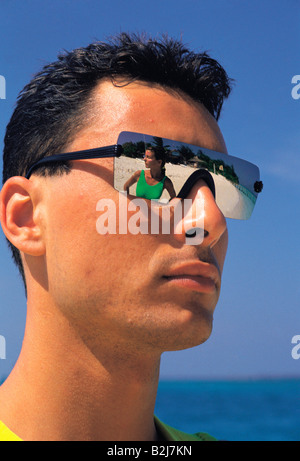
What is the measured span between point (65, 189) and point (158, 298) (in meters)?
0.68

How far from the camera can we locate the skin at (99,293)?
2.09 m

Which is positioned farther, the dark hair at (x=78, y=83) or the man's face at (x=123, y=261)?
the dark hair at (x=78, y=83)

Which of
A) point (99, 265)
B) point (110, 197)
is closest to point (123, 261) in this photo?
point (99, 265)

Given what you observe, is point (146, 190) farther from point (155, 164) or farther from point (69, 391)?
point (69, 391)

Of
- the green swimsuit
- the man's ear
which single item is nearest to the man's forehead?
the green swimsuit

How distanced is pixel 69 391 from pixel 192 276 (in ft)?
2.59

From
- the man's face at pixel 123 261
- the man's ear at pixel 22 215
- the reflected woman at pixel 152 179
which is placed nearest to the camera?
the man's face at pixel 123 261

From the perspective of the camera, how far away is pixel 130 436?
2354 millimetres

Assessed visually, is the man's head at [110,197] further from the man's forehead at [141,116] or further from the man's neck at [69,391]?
the man's neck at [69,391]

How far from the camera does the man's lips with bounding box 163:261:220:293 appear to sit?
2.08 metres

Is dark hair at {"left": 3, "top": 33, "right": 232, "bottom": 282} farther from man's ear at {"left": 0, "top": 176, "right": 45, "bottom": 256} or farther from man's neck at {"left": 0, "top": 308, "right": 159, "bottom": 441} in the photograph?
man's neck at {"left": 0, "top": 308, "right": 159, "bottom": 441}

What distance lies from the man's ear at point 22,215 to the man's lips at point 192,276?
668mm

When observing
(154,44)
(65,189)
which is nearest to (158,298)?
(65,189)

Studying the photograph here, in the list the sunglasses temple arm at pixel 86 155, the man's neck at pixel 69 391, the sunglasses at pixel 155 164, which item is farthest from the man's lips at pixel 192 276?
the sunglasses temple arm at pixel 86 155
